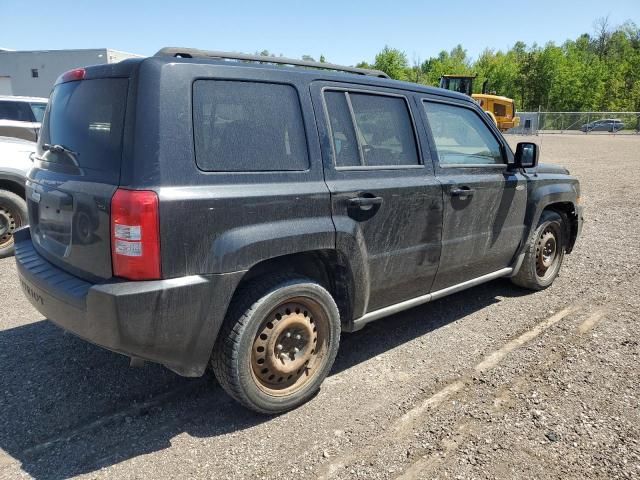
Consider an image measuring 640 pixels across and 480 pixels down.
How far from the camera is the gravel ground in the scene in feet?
8.71

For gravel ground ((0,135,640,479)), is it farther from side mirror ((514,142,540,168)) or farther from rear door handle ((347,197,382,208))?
side mirror ((514,142,540,168))

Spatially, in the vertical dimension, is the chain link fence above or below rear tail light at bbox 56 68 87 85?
above

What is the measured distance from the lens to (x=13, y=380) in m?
3.43

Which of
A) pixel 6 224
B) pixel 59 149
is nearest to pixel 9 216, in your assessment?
pixel 6 224

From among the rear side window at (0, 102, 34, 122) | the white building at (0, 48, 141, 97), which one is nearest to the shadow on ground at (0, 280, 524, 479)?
the rear side window at (0, 102, 34, 122)

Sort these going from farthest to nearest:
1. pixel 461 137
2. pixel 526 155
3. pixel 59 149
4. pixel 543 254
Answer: pixel 543 254
pixel 526 155
pixel 461 137
pixel 59 149

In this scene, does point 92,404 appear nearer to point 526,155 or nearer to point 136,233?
point 136,233

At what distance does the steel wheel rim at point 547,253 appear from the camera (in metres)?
5.23

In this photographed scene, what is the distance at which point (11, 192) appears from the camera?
620 cm

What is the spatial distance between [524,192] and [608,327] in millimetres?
1361

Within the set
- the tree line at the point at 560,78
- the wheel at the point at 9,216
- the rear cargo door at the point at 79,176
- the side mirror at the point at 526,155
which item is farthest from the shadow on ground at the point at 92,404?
the tree line at the point at 560,78

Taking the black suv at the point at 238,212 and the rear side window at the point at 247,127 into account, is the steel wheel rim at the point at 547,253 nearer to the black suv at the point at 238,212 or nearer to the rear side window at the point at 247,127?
the black suv at the point at 238,212

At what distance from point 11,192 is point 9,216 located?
293mm

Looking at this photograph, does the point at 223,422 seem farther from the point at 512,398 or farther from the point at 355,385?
the point at 512,398
